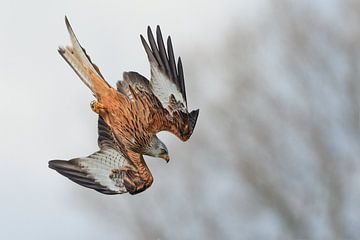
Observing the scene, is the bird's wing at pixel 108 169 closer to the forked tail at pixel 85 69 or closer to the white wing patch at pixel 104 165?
the white wing patch at pixel 104 165

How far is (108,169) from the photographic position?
3.06 m

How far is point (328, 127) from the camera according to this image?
30.0ft

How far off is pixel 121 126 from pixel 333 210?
647cm

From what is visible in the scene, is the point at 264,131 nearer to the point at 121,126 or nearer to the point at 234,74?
the point at 234,74

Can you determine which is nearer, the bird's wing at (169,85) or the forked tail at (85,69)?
the forked tail at (85,69)

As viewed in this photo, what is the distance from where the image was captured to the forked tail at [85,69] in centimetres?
296

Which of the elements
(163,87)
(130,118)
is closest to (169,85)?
(163,87)

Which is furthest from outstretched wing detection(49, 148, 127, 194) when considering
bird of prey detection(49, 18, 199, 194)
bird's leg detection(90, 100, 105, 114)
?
bird's leg detection(90, 100, 105, 114)

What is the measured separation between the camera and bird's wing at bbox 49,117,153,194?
3021 mm

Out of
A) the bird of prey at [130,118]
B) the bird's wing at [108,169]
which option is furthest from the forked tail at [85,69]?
the bird's wing at [108,169]

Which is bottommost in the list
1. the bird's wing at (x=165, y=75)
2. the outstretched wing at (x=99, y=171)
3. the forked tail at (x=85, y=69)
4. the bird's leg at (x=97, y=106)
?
the outstretched wing at (x=99, y=171)

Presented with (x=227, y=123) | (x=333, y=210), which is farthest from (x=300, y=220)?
(x=227, y=123)

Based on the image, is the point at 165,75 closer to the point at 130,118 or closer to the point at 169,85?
the point at 169,85

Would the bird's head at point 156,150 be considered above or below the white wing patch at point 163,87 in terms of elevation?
below
